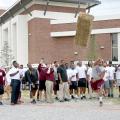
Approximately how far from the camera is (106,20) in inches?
2330

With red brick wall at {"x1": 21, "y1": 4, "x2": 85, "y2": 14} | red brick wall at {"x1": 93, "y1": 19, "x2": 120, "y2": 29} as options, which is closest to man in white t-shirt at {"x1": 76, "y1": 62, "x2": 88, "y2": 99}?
red brick wall at {"x1": 21, "y1": 4, "x2": 85, "y2": 14}

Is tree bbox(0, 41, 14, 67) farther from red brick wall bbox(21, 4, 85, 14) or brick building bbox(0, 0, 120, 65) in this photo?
red brick wall bbox(21, 4, 85, 14)

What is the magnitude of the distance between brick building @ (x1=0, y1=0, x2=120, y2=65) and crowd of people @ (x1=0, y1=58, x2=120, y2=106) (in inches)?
1217

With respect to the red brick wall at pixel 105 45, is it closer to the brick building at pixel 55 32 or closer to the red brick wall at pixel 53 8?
the brick building at pixel 55 32

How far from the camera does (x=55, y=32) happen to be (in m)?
57.9

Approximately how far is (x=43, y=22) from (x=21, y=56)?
572cm

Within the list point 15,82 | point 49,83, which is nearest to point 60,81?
point 49,83

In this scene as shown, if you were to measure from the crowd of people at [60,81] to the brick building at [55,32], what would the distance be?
3092 cm

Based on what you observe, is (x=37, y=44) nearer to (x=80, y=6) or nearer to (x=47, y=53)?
(x=47, y=53)

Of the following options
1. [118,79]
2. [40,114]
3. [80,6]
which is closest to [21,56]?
[80,6]

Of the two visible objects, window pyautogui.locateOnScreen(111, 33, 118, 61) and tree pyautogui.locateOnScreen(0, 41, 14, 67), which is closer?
window pyautogui.locateOnScreen(111, 33, 118, 61)

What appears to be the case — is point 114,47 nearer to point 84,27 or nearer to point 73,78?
point 84,27

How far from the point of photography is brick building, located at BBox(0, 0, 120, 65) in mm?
56938

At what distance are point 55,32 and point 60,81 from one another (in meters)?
35.0
